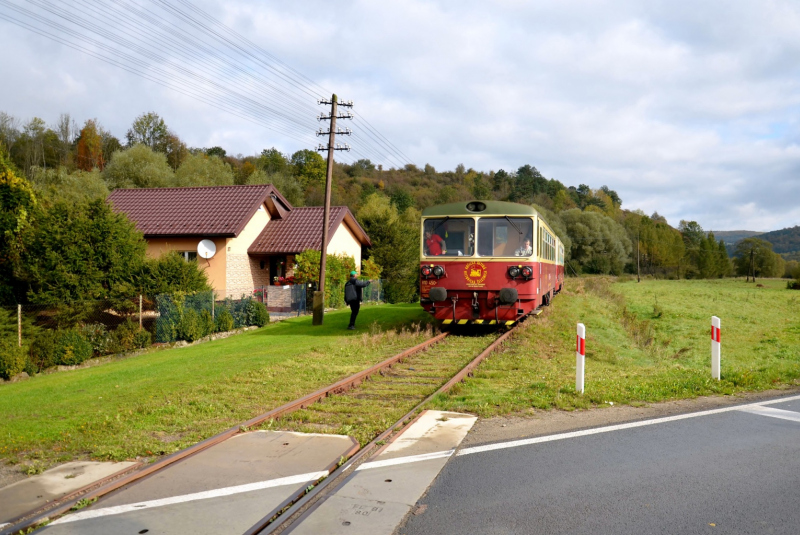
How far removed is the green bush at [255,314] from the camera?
20391 mm

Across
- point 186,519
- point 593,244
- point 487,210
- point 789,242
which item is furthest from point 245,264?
point 789,242

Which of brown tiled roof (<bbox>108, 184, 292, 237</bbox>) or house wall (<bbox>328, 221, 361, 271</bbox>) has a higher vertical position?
brown tiled roof (<bbox>108, 184, 292, 237</bbox>)

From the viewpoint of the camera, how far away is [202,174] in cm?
5756

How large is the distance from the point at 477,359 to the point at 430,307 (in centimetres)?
422

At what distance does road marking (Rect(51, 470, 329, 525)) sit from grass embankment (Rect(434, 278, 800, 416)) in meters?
3.07

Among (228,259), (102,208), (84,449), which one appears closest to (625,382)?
(84,449)

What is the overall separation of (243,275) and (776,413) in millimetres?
25661

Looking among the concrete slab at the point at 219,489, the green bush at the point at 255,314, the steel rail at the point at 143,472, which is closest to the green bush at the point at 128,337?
the green bush at the point at 255,314

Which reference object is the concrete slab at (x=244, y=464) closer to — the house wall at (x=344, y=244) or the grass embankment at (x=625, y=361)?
the grass embankment at (x=625, y=361)

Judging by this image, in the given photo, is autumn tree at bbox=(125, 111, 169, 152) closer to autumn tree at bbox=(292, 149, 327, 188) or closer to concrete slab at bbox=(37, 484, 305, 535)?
autumn tree at bbox=(292, 149, 327, 188)

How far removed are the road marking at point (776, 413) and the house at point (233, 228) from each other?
898 inches

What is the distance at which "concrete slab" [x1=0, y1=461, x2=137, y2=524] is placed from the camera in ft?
14.9

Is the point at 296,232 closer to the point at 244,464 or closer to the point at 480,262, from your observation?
the point at 480,262

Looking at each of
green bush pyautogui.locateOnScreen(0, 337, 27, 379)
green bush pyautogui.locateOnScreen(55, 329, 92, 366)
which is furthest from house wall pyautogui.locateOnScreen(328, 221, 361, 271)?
green bush pyautogui.locateOnScreen(0, 337, 27, 379)
